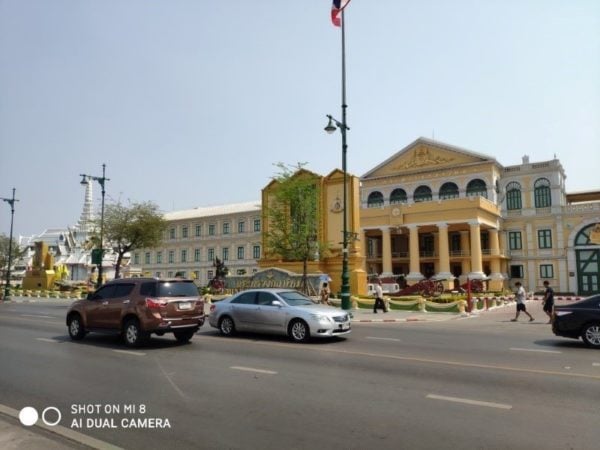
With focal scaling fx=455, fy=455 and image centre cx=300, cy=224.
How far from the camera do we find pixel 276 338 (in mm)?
13430

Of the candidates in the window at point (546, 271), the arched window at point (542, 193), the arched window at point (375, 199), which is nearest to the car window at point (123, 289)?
the arched window at point (375, 199)

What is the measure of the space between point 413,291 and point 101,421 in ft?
100

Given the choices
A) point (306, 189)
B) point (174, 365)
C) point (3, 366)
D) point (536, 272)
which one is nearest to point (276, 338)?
point (174, 365)

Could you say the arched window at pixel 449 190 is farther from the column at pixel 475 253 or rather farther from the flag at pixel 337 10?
the flag at pixel 337 10

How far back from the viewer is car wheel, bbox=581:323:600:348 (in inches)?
468

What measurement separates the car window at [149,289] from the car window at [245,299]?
2.95 m

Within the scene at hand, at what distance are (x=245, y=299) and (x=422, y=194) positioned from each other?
44.3 m

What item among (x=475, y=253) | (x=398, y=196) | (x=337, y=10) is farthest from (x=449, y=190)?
(x=337, y=10)

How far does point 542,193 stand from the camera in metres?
50.5

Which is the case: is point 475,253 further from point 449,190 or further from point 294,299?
point 294,299

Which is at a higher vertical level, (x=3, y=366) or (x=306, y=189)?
(x=306, y=189)

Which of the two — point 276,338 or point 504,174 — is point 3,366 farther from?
point 504,174

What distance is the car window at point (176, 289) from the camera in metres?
12.1

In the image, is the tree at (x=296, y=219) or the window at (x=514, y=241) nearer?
the tree at (x=296, y=219)
